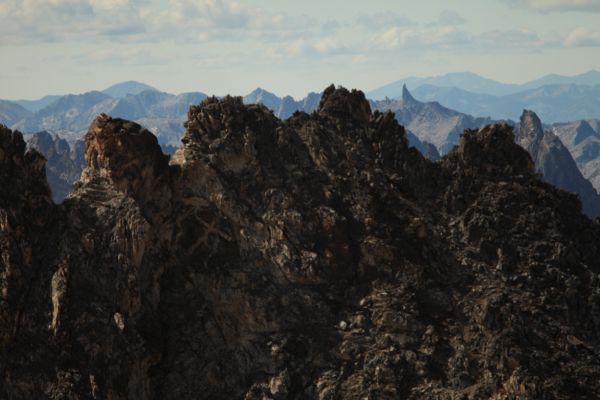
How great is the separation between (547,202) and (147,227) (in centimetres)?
1470

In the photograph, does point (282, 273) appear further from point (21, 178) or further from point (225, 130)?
point (21, 178)

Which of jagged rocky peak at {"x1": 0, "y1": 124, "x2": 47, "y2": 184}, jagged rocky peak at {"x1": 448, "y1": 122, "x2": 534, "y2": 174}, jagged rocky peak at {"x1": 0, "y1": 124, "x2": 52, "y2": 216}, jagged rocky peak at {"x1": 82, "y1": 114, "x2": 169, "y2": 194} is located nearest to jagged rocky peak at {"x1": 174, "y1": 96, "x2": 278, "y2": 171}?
jagged rocky peak at {"x1": 82, "y1": 114, "x2": 169, "y2": 194}

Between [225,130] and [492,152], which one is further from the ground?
[225,130]

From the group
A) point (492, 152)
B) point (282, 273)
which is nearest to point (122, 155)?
Result: point (282, 273)

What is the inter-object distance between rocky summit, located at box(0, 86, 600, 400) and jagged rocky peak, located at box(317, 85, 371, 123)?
1738 mm

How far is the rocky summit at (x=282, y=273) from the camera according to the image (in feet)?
77.6

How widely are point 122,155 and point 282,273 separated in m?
6.64

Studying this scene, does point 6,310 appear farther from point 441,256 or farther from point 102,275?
point 441,256

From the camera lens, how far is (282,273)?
26.8 meters

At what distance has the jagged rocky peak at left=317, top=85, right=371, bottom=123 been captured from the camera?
32781 mm

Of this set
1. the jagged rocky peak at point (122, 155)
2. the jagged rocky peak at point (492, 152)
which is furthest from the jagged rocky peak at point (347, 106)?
the jagged rocky peak at point (122, 155)

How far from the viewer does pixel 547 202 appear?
30172 mm

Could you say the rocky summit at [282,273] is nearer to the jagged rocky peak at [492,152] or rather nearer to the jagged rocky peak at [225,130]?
the jagged rocky peak at [225,130]

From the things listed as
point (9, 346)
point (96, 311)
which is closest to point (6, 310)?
point (9, 346)
